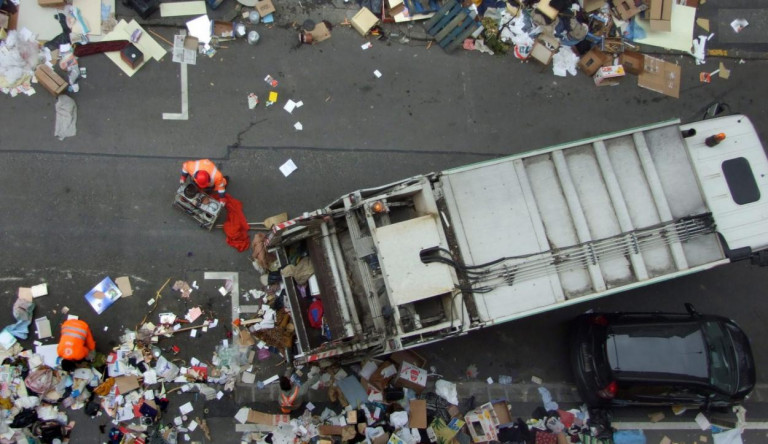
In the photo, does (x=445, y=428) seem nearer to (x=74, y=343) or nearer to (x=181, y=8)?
(x=74, y=343)

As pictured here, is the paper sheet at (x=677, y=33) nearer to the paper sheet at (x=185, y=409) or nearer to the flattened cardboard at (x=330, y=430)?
the flattened cardboard at (x=330, y=430)

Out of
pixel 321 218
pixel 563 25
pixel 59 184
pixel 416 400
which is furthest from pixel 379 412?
pixel 563 25

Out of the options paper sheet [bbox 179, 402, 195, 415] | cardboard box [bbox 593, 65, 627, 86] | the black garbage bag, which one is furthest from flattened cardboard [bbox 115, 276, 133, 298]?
cardboard box [bbox 593, 65, 627, 86]

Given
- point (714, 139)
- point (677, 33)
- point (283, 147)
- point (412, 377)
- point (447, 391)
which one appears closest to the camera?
point (714, 139)

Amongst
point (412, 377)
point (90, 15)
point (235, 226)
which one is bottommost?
point (412, 377)

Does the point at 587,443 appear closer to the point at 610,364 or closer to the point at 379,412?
the point at 610,364

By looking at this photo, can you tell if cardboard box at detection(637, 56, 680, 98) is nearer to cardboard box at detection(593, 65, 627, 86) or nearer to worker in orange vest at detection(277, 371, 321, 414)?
cardboard box at detection(593, 65, 627, 86)

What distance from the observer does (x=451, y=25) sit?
8.70 meters

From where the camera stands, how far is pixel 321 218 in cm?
668

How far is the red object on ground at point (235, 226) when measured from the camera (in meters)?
7.90

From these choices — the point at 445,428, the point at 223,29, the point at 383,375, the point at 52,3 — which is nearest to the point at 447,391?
the point at 445,428

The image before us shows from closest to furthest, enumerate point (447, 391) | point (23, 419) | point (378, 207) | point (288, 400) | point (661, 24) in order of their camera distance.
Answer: point (378, 207) → point (23, 419) → point (288, 400) → point (447, 391) → point (661, 24)

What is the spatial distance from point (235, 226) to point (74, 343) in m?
2.55

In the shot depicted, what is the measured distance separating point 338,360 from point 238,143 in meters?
3.54
